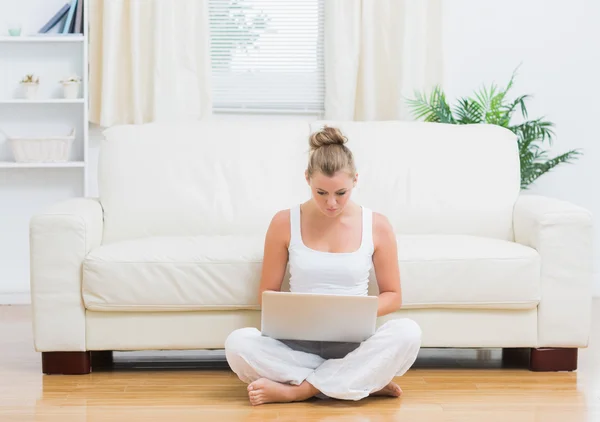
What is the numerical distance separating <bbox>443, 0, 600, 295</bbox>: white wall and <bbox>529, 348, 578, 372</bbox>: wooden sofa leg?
1.85 meters

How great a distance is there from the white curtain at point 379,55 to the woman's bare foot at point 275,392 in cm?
216

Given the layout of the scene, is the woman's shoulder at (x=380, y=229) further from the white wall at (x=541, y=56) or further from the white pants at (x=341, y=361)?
the white wall at (x=541, y=56)

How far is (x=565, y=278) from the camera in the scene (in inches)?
119

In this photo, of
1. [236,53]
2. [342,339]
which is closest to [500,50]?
[236,53]

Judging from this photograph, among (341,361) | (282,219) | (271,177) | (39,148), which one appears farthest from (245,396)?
(39,148)

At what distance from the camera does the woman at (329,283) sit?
259 cm

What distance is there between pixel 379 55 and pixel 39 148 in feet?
5.88

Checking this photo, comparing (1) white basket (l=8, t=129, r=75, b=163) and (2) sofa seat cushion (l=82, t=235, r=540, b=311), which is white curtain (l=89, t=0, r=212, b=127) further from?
(2) sofa seat cushion (l=82, t=235, r=540, b=311)

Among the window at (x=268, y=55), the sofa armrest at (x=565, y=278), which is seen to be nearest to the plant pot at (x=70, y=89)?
the window at (x=268, y=55)

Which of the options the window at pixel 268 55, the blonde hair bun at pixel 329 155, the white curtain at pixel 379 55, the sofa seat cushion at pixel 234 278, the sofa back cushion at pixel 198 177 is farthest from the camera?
the window at pixel 268 55

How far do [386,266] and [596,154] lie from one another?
8.23 feet

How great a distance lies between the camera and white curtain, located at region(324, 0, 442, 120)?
4.52 meters

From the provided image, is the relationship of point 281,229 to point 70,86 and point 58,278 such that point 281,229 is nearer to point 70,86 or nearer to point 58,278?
point 58,278

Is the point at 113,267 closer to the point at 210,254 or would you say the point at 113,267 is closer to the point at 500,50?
the point at 210,254
